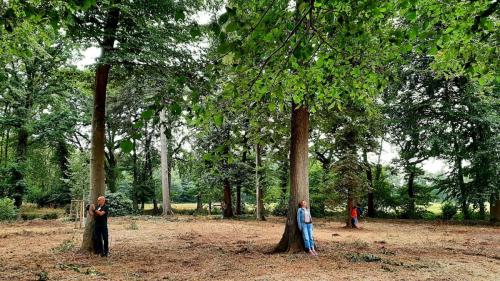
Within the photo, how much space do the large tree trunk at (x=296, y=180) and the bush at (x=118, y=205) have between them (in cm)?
2133

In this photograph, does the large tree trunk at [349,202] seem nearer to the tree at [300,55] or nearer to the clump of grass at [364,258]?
the tree at [300,55]

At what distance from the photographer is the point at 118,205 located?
2908 cm

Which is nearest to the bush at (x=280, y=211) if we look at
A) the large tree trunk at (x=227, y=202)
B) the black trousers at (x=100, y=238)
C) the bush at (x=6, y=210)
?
the large tree trunk at (x=227, y=202)

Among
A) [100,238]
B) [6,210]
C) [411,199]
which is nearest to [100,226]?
[100,238]

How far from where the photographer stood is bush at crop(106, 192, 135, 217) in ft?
93.5

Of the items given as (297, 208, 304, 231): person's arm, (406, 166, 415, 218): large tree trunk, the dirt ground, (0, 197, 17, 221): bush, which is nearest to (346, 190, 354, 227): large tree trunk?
the dirt ground

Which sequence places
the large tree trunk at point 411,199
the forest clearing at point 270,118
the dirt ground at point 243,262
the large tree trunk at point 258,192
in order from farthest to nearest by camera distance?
1. the large tree trunk at point 411,199
2. the large tree trunk at point 258,192
3. the dirt ground at point 243,262
4. the forest clearing at point 270,118

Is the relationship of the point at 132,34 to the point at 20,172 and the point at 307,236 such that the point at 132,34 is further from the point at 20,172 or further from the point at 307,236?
the point at 20,172

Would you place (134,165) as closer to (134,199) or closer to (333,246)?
(134,199)

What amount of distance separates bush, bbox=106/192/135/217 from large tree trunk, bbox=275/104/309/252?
840 inches

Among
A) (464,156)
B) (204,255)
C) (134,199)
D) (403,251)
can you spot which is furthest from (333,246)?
(134,199)

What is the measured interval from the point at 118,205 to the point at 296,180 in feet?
72.8

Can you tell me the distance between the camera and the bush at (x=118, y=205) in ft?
93.5

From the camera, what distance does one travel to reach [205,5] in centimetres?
1038
